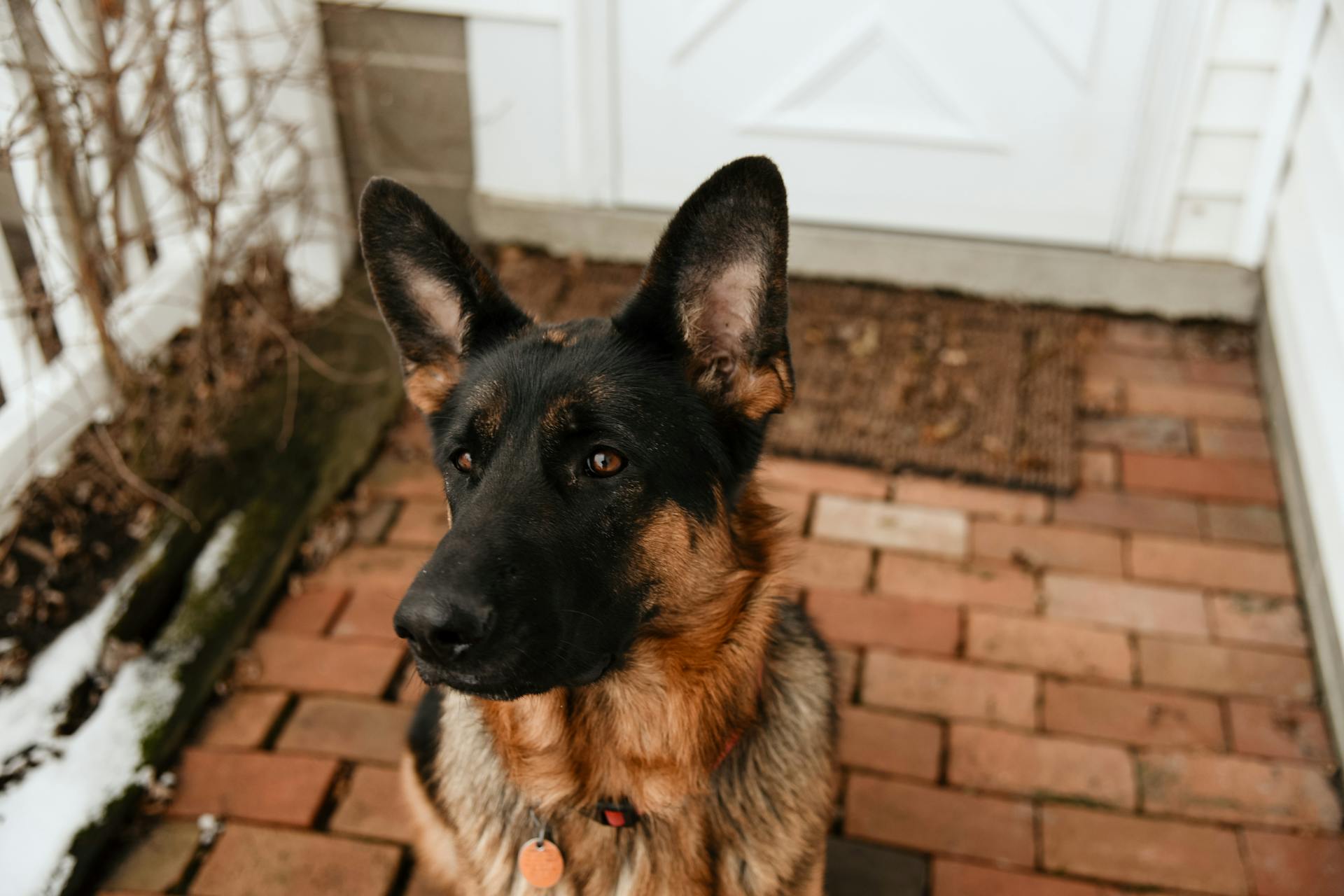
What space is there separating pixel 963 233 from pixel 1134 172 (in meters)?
0.68

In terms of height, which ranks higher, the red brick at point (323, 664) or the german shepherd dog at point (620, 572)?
the german shepherd dog at point (620, 572)

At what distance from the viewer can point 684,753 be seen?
2.05 meters

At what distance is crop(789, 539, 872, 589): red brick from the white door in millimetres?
1667

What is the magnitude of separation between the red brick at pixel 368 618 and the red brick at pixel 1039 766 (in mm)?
1631

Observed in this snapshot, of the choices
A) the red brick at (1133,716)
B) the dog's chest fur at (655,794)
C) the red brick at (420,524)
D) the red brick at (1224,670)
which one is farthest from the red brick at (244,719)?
the red brick at (1224,670)

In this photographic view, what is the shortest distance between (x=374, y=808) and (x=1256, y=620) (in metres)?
2.56

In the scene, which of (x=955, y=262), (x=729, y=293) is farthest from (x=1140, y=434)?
(x=729, y=293)

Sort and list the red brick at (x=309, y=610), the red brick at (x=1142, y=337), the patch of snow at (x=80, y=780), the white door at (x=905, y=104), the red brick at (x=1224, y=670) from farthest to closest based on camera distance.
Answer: the red brick at (x=1142, y=337)
the white door at (x=905, y=104)
the red brick at (x=309, y=610)
the red brick at (x=1224, y=670)
the patch of snow at (x=80, y=780)

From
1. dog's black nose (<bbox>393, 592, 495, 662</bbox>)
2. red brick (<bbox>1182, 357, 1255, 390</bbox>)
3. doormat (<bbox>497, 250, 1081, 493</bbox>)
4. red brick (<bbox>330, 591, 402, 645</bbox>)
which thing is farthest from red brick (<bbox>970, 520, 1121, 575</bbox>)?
dog's black nose (<bbox>393, 592, 495, 662</bbox>)

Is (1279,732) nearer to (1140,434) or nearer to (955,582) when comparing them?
(955,582)

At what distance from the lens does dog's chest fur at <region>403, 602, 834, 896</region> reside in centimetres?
206

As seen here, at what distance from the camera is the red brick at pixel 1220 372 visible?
4.27 meters

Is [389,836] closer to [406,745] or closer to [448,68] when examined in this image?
[406,745]

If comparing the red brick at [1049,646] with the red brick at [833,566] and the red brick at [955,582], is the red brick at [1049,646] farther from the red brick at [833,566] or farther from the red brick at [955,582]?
the red brick at [833,566]
